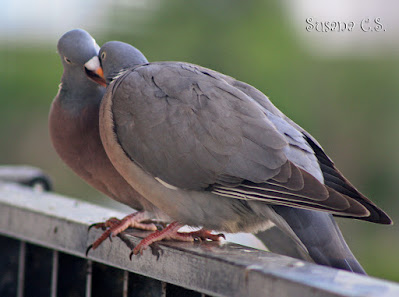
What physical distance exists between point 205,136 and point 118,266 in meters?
0.49

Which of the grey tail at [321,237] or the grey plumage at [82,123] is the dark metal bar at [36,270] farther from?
the grey tail at [321,237]

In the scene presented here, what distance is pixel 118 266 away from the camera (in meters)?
1.87

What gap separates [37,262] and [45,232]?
181 millimetres

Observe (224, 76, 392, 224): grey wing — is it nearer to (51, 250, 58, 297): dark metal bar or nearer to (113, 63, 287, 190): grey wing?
(113, 63, 287, 190): grey wing

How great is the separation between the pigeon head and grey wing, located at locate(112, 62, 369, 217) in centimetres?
32

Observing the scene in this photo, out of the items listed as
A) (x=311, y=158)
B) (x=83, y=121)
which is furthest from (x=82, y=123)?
(x=311, y=158)

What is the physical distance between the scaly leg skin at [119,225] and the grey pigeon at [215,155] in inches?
4.8

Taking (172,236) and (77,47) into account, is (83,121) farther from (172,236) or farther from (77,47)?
(172,236)

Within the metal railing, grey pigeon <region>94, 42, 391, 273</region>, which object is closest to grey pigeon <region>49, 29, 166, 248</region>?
the metal railing

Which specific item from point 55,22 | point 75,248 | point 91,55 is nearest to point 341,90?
point 55,22

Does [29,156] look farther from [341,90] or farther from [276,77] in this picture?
[341,90]

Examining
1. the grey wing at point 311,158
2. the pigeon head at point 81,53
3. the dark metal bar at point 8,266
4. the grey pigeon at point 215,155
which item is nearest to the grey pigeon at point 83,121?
the pigeon head at point 81,53

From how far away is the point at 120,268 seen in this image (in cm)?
188

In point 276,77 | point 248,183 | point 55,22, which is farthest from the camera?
point 276,77
